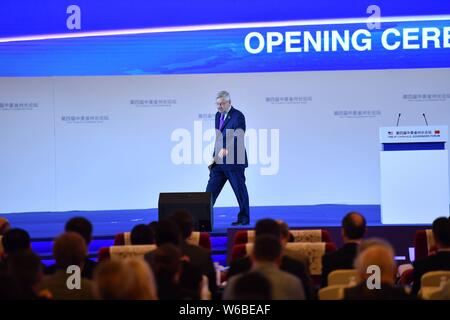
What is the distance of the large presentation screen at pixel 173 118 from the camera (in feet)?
32.6

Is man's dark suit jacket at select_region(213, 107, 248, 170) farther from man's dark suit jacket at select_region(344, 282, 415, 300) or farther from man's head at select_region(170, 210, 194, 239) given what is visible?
man's dark suit jacket at select_region(344, 282, 415, 300)

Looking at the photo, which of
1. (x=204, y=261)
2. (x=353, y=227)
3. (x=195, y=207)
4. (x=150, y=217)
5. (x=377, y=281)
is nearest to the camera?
(x=377, y=281)

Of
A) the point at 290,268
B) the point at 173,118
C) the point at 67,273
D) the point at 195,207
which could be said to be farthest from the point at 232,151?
the point at 67,273

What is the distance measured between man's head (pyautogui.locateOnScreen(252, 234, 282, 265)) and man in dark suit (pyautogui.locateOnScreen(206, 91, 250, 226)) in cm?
497

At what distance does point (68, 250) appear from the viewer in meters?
3.86

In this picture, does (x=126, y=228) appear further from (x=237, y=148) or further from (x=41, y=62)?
(x=41, y=62)

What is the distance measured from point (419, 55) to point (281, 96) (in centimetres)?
202

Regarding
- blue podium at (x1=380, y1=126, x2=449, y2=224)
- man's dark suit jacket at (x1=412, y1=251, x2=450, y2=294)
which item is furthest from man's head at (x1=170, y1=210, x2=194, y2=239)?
blue podium at (x1=380, y1=126, x2=449, y2=224)

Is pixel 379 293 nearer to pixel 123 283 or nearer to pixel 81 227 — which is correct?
pixel 123 283

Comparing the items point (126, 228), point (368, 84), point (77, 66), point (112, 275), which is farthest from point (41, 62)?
point (112, 275)

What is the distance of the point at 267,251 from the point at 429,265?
3.98ft

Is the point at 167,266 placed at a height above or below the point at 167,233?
below

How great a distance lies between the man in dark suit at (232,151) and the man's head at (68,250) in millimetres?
4784

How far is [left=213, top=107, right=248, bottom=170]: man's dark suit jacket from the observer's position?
341 inches
